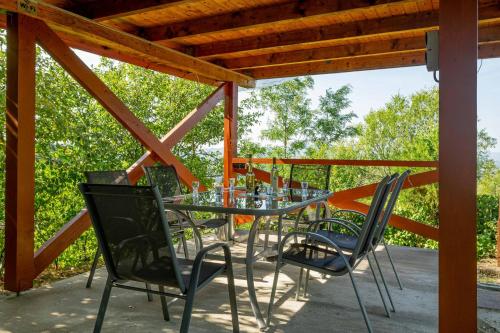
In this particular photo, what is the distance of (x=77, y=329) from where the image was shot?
2475mm

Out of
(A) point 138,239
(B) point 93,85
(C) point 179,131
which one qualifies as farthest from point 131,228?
(C) point 179,131

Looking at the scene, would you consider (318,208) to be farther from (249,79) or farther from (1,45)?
(1,45)

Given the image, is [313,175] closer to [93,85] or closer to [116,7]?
[93,85]

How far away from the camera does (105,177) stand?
10.8ft

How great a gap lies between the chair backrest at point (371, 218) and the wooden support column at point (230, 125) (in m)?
3.71

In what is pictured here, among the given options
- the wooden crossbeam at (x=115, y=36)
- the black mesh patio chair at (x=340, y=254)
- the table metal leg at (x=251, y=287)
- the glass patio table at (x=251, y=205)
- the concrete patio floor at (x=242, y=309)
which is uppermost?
the wooden crossbeam at (x=115, y=36)

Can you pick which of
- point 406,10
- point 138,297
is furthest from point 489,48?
point 138,297

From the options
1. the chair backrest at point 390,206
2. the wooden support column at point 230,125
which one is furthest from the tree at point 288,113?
the chair backrest at point 390,206

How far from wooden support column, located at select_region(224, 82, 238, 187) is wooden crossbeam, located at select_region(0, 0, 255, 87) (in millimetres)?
247

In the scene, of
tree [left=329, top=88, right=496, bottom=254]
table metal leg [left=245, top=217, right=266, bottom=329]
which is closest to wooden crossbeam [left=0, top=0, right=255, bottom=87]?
table metal leg [left=245, top=217, right=266, bottom=329]

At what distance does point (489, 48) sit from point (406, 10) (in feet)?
4.52

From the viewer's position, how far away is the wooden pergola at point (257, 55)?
1.74 meters

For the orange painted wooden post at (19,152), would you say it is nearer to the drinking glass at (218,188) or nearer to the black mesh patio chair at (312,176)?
the drinking glass at (218,188)

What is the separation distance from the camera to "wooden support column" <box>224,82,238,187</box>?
20.0ft
